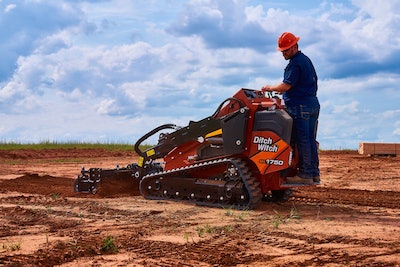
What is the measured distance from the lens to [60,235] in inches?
300

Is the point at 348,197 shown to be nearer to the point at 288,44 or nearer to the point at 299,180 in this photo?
the point at 299,180

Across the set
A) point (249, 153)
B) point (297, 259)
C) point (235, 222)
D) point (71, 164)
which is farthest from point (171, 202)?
point (71, 164)

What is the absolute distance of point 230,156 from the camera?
32.9 feet

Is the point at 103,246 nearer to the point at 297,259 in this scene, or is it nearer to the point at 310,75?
the point at 297,259

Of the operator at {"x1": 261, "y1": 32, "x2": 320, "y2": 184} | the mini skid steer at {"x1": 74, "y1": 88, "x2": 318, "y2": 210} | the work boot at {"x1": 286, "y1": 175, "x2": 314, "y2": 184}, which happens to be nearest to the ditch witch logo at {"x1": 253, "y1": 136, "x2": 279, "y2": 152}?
the mini skid steer at {"x1": 74, "y1": 88, "x2": 318, "y2": 210}

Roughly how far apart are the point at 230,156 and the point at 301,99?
5.04 feet

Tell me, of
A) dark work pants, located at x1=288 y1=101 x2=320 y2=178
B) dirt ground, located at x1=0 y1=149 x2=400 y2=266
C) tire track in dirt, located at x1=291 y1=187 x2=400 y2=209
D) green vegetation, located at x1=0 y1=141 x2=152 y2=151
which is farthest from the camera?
green vegetation, located at x1=0 y1=141 x2=152 y2=151

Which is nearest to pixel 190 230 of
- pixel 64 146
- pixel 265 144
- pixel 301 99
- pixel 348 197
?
pixel 265 144

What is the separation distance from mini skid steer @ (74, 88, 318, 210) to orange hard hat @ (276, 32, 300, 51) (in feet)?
3.15

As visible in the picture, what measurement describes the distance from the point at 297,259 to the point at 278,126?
3609 millimetres

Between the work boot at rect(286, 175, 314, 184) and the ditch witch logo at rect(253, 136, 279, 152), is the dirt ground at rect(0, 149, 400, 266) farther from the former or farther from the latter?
the ditch witch logo at rect(253, 136, 279, 152)

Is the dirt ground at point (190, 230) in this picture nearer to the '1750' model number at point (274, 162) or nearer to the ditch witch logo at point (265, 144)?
the '1750' model number at point (274, 162)

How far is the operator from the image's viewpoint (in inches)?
376

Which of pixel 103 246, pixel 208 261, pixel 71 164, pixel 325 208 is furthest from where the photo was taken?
pixel 71 164
